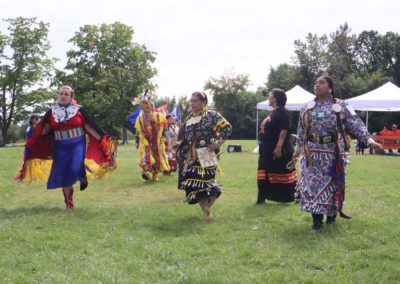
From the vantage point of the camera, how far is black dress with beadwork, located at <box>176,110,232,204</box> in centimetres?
602

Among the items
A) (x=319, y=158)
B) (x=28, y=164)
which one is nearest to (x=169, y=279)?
(x=319, y=158)

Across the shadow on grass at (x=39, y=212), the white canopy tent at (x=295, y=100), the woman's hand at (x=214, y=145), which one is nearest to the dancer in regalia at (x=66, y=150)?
the shadow on grass at (x=39, y=212)

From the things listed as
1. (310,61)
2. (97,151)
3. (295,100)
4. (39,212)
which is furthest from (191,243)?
(310,61)

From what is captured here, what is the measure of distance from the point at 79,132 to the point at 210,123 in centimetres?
202

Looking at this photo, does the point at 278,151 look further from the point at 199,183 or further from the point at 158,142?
the point at 158,142

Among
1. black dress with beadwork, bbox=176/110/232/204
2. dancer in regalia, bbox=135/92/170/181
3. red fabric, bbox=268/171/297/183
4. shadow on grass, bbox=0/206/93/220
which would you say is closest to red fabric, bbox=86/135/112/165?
shadow on grass, bbox=0/206/93/220

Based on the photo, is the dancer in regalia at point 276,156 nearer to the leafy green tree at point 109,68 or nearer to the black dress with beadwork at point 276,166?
the black dress with beadwork at point 276,166

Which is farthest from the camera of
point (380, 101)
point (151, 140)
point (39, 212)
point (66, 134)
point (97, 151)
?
point (380, 101)

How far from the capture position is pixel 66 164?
22.4 feet

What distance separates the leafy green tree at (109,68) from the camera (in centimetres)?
4200

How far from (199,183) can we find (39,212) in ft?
7.48

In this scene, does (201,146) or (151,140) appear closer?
(201,146)

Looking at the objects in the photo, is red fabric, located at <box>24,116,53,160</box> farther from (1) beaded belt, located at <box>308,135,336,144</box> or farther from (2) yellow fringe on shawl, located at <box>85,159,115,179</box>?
(1) beaded belt, located at <box>308,135,336,144</box>

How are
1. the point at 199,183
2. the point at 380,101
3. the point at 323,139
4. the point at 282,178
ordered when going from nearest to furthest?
the point at 323,139 < the point at 199,183 < the point at 282,178 < the point at 380,101
